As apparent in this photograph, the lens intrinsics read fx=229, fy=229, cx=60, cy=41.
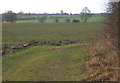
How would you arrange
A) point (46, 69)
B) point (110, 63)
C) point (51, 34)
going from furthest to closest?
point (51, 34), point (46, 69), point (110, 63)

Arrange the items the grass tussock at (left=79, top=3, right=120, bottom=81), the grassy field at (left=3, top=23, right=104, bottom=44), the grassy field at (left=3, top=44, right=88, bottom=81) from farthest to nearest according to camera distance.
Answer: the grassy field at (left=3, top=23, right=104, bottom=44)
the grassy field at (left=3, top=44, right=88, bottom=81)
the grass tussock at (left=79, top=3, right=120, bottom=81)

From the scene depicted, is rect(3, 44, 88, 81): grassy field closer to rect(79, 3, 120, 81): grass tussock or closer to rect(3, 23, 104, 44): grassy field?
rect(79, 3, 120, 81): grass tussock

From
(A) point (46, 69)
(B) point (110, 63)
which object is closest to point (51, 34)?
(A) point (46, 69)

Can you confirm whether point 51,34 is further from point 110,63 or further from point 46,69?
point 110,63

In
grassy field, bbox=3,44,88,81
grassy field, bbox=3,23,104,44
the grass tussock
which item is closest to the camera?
the grass tussock

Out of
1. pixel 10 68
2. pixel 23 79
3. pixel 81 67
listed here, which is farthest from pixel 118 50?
pixel 10 68

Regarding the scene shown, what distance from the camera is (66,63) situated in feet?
42.1

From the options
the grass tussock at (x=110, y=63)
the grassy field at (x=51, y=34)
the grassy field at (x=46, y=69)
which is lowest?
the grassy field at (x=51, y=34)

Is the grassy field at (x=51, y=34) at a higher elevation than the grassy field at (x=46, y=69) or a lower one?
lower

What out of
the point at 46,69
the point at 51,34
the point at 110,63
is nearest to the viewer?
the point at 110,63

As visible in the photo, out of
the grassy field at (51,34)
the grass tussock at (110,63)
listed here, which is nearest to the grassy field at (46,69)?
the grass tussock at (110,63)

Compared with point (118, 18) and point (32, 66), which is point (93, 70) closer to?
point (118, 18)

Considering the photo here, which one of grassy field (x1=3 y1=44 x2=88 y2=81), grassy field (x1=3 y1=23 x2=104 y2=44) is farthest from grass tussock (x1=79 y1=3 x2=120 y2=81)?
grassy field (x1=3 y1=23 x2=104 y2=44)

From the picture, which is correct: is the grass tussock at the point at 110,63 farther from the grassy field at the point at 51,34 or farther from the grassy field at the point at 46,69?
the grassy field at the point at 51,34
